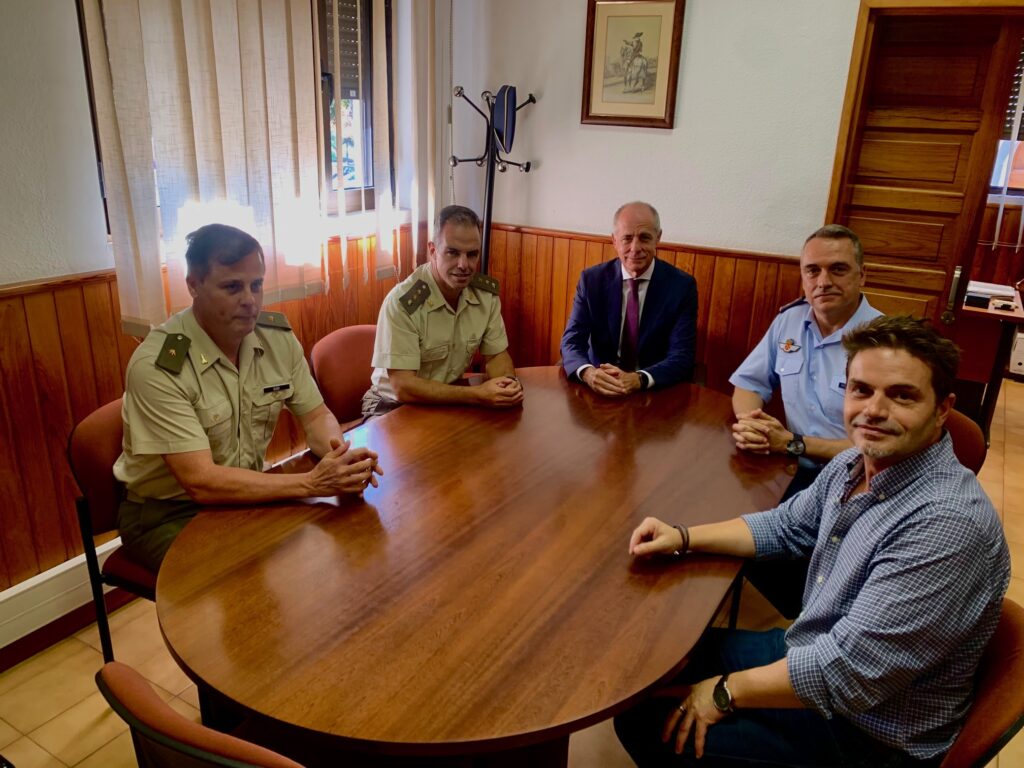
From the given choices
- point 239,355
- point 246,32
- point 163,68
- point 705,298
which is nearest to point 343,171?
point 246,32

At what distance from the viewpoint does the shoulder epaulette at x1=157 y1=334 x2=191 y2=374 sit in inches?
63.1

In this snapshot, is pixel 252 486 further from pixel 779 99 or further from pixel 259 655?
pixel 779 99

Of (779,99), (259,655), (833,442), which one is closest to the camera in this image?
(259,655)

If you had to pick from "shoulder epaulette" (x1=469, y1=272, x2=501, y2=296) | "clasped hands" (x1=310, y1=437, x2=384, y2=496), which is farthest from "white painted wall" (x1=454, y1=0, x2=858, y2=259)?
"clasped hands" (x1=310, y1=437, x2=384, y2=496)

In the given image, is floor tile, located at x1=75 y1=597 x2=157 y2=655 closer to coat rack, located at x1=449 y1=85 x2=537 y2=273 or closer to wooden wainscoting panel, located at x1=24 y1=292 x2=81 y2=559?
wooden wainscoting panel, located at x1=24 y1=292 x2=81 y2=559

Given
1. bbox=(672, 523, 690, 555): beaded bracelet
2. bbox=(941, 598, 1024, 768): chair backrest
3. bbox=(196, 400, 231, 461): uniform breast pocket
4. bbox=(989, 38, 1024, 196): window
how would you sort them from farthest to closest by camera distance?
bbox=(989, 38, 1024, 196): window
bbox=(196, 400, 231, 461): uniform breast pocket
bbox=(672, 523, 690, 555): beaded bracelet
bbox=(941, 598, 1024, 768): chair backrest

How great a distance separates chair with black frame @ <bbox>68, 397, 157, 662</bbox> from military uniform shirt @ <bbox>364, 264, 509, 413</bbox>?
764 millimetres

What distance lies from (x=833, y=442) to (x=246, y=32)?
2.20 metres

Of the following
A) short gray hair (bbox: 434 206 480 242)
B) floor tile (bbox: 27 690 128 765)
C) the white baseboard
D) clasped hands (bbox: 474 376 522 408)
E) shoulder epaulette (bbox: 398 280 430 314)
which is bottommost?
floor tile (bbox: 27 690 128 765)

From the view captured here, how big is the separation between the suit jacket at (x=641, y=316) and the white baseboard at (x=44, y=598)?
1725 mm

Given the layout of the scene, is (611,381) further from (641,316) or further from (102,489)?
(102,489)

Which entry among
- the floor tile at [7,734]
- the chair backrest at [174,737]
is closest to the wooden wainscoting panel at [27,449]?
the floor tile at [7,734]

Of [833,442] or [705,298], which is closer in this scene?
[833,442]

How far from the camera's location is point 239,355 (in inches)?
70.6
